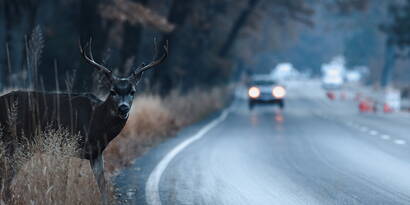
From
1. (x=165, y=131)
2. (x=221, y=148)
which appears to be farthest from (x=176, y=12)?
(x=221, y=148)

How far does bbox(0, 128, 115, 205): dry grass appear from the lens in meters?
10.1

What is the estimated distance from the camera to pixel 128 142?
2011 centimetres

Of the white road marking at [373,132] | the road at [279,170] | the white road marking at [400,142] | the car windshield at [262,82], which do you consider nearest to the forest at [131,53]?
the road at [279,170]

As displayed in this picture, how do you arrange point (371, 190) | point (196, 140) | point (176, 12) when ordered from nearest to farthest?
point (371, 190) → point (196, 140) → point (176, 12)

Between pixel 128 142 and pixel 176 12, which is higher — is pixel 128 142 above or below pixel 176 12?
below

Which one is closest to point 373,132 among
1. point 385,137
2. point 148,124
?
point 385,137

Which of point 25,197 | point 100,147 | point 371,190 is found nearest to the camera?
point 25,197

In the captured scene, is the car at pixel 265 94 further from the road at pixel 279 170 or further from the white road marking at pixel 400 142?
the white road marking at pixel 400 142

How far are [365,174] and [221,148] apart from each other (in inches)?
246

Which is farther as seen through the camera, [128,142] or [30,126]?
[128,142]

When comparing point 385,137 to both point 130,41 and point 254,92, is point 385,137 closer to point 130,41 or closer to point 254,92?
point 130,41

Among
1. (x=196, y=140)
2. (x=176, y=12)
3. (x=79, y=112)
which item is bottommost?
(x=196, y=140)

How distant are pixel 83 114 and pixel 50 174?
1.29 meters

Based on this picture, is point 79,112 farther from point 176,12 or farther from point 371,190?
point 176,12
